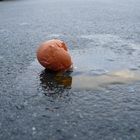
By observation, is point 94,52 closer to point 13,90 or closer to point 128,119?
point 13,90

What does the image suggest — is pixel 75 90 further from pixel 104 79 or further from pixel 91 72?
pixel 91 72

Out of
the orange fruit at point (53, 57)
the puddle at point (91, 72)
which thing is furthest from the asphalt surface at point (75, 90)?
the orange fruit at point (53, 57)

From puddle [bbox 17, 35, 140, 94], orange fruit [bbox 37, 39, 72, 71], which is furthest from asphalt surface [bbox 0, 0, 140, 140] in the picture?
orange fruit [bbox 37, 39, 72, 71]

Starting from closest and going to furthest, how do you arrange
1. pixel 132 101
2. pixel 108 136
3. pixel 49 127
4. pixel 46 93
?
pixel 108 136
pixel 49 127
pixel 132 101
pixel 46 93

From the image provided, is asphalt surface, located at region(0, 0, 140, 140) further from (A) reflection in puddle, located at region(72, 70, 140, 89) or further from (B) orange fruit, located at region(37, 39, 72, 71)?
(B) orange fruit, located at region(37, 39, 72, 71)

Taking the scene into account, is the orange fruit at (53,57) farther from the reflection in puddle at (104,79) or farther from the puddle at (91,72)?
the reflection in puddle at (104,79)

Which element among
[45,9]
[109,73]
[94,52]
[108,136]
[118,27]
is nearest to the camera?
[108,136]

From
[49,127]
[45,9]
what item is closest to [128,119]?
[49,127]

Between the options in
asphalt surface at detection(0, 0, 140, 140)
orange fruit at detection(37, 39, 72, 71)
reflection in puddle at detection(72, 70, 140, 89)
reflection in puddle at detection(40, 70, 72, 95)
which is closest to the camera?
asphalt surface at detection(0, 0, 140, 140)

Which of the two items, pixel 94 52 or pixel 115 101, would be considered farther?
pixel 94 52
